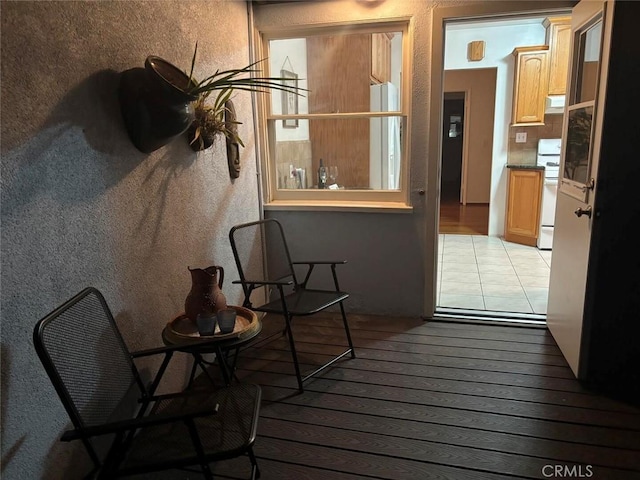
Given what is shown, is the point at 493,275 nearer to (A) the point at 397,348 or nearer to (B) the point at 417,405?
(A) the point at 397,348

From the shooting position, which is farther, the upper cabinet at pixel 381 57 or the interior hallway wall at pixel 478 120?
the interior hallway wall at pixel 478 120

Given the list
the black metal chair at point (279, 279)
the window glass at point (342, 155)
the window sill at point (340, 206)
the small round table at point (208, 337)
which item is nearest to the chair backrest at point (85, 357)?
the small round table at point (208, 337)

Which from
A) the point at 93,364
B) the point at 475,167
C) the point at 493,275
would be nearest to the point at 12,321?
the point at 93,364

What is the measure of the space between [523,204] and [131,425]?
5142 millimetres

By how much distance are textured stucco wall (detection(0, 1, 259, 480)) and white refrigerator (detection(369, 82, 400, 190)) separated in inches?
51.9

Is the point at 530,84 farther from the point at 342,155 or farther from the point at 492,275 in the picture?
the point at 342,155

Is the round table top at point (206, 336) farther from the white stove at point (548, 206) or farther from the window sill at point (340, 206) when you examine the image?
the white stove at point (548, 206)

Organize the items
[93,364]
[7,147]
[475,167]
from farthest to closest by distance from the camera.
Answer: [475,167] < [93,364] < [7,147]

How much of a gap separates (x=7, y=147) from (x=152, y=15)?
979mm

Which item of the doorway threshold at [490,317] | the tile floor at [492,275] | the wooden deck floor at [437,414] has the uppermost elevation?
the doorway threshold at [490,317]

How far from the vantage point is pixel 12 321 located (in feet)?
4.45

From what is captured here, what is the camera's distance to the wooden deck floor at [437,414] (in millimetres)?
1810

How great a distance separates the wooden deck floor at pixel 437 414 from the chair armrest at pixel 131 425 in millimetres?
662

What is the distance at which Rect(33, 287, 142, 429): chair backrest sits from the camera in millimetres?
1320
